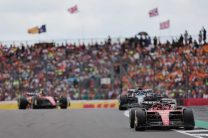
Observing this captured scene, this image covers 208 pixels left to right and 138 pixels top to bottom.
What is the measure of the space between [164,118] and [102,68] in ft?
109

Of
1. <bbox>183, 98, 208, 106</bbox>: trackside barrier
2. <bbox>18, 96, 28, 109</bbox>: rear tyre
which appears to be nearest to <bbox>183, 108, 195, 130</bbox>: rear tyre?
<bbox>183, 98, 208, 106</bbox>: trackside barrier

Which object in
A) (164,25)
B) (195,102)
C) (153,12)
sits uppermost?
(153,12)

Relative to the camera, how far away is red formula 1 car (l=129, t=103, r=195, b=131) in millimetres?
15492

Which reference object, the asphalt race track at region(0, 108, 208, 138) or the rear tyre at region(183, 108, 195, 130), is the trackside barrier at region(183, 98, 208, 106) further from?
the rear tyre at region(183, 108, 195, 130)

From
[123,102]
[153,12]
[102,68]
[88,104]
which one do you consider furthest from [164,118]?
[153,12]

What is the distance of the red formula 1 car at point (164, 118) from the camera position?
15492 mm

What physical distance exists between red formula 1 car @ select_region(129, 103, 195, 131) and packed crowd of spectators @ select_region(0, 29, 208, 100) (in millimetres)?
25595

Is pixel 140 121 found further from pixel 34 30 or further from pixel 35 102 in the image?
pixel 34 30

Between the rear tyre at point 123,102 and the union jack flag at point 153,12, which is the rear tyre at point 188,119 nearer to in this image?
the rear tyre at point 123,102

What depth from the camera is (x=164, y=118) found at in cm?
1567

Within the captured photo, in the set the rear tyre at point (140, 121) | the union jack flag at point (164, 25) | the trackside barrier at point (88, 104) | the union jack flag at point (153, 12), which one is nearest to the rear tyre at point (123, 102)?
the trackside barrier at point (88, 104)

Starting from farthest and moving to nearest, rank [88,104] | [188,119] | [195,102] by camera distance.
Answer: [88,104]
[195,102]
[188,119]

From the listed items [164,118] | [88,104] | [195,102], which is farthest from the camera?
[88,104]

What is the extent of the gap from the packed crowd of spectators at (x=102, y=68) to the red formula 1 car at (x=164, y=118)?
2559 centimetres
